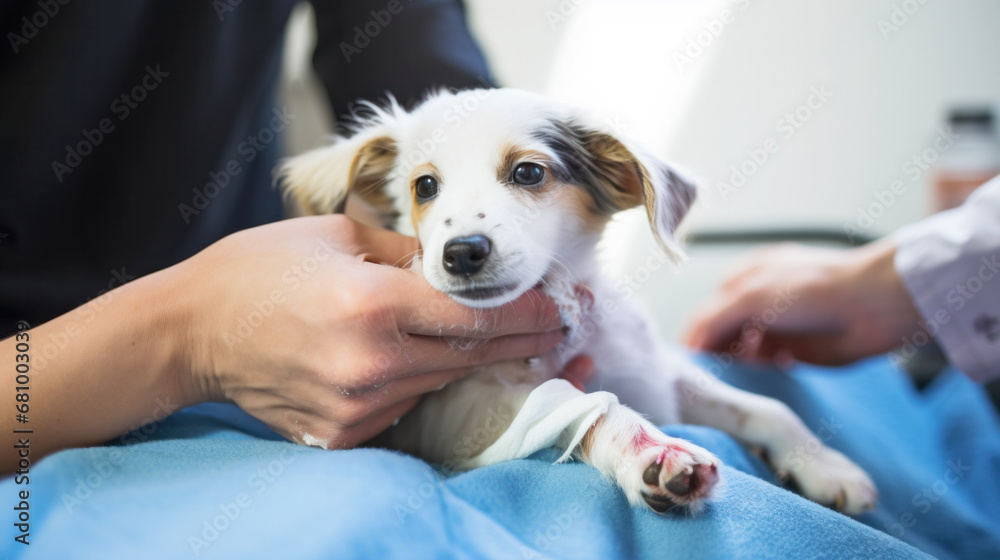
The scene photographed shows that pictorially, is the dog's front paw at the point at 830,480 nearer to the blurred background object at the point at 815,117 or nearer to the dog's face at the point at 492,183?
the dog's face at the point at 492,183

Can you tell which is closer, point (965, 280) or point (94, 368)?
point (94, 368)

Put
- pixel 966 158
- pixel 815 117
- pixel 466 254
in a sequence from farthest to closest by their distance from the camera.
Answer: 1. pixel 815 117
2. pixel 966 158
3. pixel 466 254

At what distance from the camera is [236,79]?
1.08m

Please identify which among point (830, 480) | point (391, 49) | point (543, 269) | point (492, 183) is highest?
point (391, 49)

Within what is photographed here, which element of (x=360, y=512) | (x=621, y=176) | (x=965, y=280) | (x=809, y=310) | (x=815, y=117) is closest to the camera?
(x=360, y=512)

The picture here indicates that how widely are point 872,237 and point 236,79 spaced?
216 cm

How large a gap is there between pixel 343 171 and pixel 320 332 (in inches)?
13.6

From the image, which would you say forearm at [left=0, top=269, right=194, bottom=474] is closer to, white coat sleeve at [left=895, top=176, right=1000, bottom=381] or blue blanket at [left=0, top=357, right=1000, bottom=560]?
blue blanket at [left=0, top=357, right=1000, bottom=560]

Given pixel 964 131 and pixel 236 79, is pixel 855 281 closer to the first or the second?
pixel 964 131

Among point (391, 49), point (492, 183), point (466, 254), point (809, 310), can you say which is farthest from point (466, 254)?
point (809, 310)

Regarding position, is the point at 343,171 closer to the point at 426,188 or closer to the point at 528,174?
the point at 426,188

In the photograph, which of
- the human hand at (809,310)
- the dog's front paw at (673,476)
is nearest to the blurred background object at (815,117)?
the human hand at (809,310)

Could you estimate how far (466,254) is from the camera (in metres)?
0.81

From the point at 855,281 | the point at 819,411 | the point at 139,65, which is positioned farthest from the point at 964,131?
the point at 139,65
